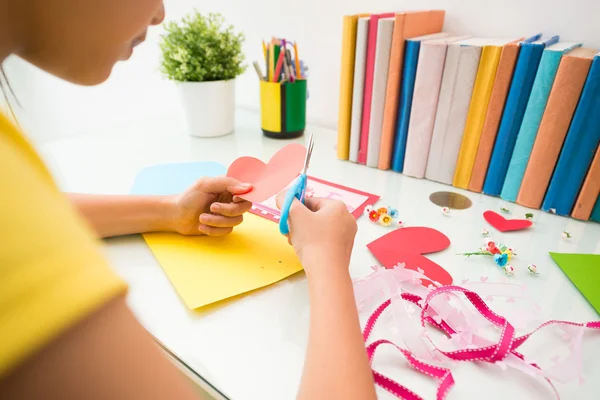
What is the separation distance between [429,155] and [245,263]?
0.41 m

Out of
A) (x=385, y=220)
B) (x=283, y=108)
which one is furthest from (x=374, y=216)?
(x=283, y=108)

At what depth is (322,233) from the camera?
0.44 meters

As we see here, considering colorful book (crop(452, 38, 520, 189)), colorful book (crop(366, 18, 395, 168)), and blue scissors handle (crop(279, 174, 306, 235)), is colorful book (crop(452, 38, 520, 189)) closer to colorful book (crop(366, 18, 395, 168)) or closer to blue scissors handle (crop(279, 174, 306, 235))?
colorful book (crop(366, 18, 395, 168))

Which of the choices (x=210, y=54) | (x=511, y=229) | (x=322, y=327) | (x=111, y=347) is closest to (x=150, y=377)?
(x=111, y=347)

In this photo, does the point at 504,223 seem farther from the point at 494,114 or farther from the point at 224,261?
the point at 224,261

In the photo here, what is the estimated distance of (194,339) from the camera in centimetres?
40

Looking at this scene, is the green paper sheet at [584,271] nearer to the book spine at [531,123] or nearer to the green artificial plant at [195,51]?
the book spine at [531,123]

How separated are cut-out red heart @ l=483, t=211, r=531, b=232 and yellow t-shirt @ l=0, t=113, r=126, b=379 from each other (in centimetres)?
55

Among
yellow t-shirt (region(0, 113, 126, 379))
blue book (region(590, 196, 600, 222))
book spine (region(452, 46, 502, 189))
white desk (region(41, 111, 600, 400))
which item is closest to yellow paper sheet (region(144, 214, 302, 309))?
white desk (region(41, 111, 600, 400))

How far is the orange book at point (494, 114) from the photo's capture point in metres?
0.59

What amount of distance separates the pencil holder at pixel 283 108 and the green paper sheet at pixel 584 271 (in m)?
0.58

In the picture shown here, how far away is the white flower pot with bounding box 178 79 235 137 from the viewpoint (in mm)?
874

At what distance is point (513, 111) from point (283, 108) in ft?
1.55

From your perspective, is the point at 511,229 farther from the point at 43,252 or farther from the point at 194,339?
the point at 43,252
